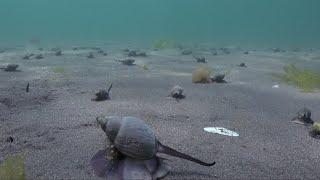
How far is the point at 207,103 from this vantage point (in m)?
7.37

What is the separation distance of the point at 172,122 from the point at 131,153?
231cm

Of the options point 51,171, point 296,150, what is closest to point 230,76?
point 296,150

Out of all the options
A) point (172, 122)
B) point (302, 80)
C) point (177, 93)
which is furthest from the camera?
point (302, 80)

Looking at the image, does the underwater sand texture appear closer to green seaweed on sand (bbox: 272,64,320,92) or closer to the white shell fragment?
the white shell fragment

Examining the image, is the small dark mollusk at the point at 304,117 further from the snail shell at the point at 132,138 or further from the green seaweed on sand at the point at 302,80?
the snail shell at the point at 132,138

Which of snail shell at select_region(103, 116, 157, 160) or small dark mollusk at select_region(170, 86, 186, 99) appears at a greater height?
snail shell at select_region(103, 116, 157, 160)

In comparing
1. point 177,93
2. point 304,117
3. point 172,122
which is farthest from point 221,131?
point 177,93

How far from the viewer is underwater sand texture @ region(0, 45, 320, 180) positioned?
Answer: 13.7 ft

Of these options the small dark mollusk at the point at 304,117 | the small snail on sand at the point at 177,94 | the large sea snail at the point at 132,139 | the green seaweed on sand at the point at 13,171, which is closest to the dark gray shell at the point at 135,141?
the large sea snail at the point at 132,139

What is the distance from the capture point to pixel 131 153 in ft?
11.8

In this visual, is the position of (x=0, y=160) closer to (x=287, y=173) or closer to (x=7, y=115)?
(x=7, y=115)

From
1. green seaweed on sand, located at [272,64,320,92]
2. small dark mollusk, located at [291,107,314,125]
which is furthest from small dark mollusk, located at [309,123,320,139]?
green seaweed on sand, located at [272,64,320,92]

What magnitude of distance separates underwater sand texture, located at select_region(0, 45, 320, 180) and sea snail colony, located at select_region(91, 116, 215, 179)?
0.56 ft

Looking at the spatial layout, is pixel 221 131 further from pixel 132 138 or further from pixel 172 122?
pixel 132 138
